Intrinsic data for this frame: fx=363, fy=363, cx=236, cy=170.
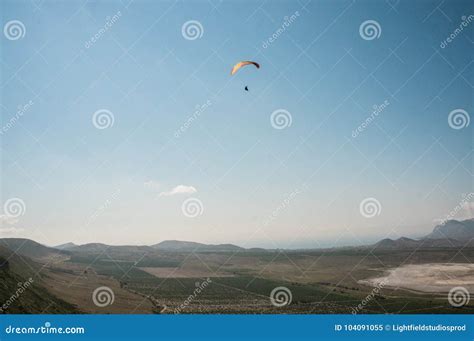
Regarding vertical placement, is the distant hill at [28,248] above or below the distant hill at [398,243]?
below

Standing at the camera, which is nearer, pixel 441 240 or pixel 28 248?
pixel 28 248

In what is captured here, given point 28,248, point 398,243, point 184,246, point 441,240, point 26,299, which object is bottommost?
point 26,299

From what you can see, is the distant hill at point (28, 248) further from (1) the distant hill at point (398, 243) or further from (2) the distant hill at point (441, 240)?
(1) the distant hill at point (398, 243)

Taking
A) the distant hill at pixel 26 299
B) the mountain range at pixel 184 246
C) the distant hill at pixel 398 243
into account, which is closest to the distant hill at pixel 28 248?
the mountain range at pixel 184 246

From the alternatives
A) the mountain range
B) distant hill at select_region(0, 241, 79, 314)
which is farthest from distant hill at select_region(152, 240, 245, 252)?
distant hill at select_region(0, 241, 79, 314)

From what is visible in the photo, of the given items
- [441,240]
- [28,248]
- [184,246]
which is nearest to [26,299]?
[28,248]

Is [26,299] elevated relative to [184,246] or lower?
lower

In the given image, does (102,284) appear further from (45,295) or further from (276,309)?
(276,309)

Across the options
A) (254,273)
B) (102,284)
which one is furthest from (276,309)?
(254,273)

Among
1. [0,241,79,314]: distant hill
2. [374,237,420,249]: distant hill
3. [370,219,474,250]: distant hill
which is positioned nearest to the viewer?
[0,241,79,314]: distant hill

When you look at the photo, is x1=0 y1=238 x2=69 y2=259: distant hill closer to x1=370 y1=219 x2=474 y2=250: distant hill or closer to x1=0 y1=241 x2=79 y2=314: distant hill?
x1=0 y1=241 x2=79 y2=314: distant hill

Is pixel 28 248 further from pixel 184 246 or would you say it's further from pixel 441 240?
pixel 441 240

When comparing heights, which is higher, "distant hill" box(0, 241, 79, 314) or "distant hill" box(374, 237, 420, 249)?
"distant hill" box(374, 237, 420, 249)
